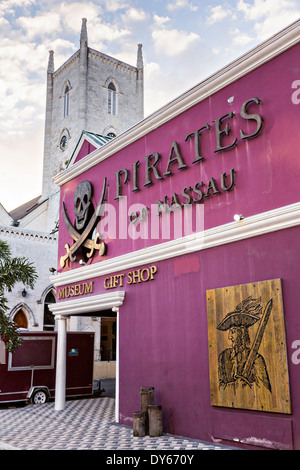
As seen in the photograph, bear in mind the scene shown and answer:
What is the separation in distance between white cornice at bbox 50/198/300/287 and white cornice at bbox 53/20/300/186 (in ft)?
9.46

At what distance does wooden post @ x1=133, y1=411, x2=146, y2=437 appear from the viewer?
906 cm

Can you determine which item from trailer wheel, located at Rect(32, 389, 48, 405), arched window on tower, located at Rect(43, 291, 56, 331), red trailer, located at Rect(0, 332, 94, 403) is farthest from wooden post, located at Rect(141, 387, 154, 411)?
arched window on tower, located at Rect(43, 291, 56, 331)

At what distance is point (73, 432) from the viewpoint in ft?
32.2

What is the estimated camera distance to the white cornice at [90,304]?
1110 cm

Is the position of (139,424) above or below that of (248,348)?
below

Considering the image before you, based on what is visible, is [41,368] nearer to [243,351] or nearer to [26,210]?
[243,351]

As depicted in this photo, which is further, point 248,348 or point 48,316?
point 48,316

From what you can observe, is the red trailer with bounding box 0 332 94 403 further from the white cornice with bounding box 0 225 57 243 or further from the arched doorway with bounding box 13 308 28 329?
the white cornice with bounding box 0 225 57 243

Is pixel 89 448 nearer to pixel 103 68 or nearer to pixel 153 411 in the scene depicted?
pixel 153 411

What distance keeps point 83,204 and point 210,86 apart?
5.43 metres

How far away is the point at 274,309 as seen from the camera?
744 cm

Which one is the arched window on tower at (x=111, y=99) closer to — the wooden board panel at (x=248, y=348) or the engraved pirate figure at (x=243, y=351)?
the wooden board panel at (x=248, y=348)

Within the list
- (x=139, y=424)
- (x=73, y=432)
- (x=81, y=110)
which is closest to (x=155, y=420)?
(x=139, y=424)

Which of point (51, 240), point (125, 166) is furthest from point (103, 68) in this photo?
point (125, 166)
